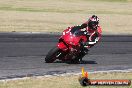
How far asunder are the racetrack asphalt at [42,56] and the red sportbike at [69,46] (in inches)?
12.2

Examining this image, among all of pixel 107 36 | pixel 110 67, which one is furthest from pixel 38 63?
pixel 107 36

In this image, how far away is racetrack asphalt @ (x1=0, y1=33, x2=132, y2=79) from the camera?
16894 millimetres

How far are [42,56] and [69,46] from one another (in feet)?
7.87

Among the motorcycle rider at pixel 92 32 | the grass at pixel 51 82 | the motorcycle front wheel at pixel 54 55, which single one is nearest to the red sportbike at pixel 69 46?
the motorcycle front wheel at pixel 54 55

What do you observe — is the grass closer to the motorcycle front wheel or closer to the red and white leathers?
the red and white leathers

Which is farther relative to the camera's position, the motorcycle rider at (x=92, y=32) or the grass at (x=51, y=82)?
the motorcycle rider at (x=92, y=32)

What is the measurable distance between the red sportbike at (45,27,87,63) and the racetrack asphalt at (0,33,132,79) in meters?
0.31

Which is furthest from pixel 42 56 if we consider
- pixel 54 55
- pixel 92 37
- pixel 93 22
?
pixel 93 22

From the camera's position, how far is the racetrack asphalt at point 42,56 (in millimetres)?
16894

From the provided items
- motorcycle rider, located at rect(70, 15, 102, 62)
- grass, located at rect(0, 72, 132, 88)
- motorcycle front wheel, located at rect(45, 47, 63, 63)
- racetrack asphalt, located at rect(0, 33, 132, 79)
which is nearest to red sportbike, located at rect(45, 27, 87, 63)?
motorcycle front wheel, located at rect(45, 47, 63, 63)

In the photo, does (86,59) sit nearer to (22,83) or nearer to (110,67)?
(110,67)

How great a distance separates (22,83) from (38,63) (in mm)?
4637

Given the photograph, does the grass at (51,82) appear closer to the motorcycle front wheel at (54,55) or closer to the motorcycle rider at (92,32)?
the motorcycle rider at (92,32)

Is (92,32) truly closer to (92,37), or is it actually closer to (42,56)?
(92,37)
